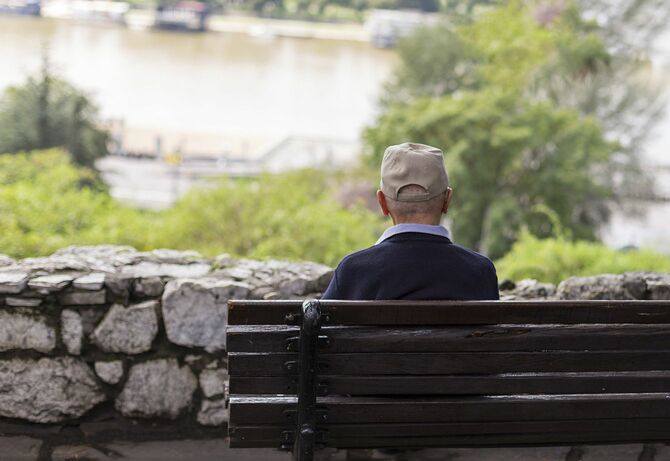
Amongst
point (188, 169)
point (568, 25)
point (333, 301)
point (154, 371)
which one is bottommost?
point (188, 169)

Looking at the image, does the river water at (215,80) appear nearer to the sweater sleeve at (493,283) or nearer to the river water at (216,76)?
the river water at (216,76)

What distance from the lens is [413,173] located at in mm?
2520

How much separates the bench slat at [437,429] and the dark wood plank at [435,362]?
0.51 ft

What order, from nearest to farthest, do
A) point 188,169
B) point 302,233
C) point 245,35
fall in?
1. point 302,233
2. point 188,169
3. point 245,35

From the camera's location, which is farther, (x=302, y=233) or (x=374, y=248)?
(x=302, y=233)

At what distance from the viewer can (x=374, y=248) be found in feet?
8.41

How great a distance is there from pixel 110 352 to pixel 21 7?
9805cm

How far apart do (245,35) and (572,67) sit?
178 ft

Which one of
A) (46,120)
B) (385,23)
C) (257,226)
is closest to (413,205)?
(257,226)

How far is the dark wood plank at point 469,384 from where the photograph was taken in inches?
96.1

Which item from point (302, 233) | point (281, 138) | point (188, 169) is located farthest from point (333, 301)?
point (281, 138)

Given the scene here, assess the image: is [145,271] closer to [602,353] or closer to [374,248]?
[374,248]

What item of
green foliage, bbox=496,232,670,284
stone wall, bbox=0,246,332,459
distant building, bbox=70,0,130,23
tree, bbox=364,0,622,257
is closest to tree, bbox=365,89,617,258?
tree, bbox=364,0,622,257

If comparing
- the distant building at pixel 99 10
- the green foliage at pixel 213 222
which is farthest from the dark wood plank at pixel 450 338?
the distant building at pixel 99 10
